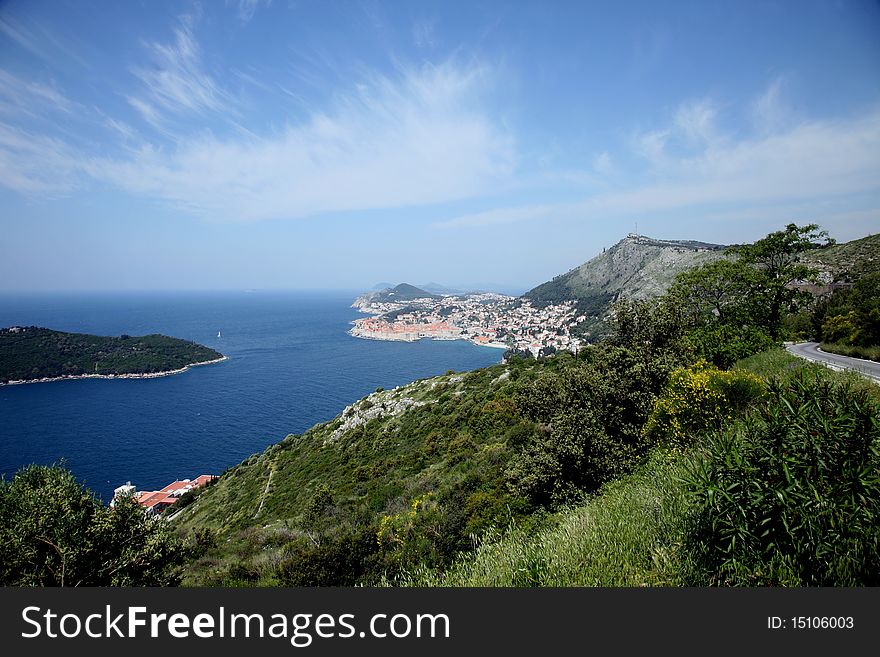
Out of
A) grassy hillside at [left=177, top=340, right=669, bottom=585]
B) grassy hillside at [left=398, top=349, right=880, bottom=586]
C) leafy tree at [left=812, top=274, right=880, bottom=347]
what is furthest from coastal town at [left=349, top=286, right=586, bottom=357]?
grassy hillside at [left=398, top=349, right=880, bottom=586]

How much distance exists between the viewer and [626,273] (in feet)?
431

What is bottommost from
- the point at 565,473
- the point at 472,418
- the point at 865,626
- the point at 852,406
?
the point at 472,418

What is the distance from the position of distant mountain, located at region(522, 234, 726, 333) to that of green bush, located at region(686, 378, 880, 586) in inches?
2881

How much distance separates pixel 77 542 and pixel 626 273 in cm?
→ 14410

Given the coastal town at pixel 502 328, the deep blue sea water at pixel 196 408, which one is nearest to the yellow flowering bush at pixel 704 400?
the deep blue sea water at pixel 196 408

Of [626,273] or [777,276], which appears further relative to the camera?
[626,273]

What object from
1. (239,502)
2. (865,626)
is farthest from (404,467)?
(865,626)


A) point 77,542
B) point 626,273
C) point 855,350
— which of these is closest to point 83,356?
point 77,542

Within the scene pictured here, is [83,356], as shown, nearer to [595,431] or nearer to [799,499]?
[595,431]

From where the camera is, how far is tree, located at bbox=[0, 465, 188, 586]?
8.36 metres

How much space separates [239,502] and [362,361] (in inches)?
3474

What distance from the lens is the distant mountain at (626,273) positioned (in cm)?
9419

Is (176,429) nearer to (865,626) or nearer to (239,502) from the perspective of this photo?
(239,502)

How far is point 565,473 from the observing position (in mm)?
10719
